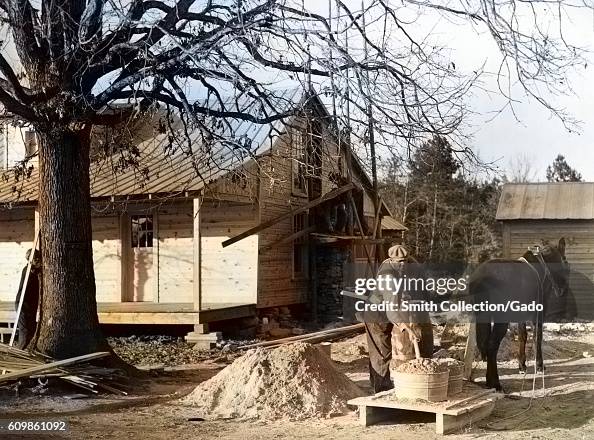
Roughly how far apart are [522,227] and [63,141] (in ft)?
14.4

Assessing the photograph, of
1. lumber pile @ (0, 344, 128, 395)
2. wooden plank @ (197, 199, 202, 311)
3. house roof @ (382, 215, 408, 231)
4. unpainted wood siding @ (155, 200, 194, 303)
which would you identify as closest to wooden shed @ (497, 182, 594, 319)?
house roof @ (382, 215, 408, 231)

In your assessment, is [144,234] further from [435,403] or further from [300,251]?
[435,403]

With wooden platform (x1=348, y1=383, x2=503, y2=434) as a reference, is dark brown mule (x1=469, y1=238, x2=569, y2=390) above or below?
above

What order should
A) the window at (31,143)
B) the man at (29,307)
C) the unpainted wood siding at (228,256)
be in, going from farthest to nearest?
the unpainted wood siding at (228,256) → the window at (31,143) → the man at (29,307)

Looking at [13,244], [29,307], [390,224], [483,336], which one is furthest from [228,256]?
[483,336]

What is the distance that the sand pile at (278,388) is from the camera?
6645mm

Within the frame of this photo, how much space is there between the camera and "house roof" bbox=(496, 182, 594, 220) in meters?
5.94

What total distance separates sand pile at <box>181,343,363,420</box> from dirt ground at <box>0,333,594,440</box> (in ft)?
0.58

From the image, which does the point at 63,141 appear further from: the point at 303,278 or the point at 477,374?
the point at 303,278

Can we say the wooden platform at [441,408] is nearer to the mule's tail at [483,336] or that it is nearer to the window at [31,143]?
the mule's tail at [483,336]

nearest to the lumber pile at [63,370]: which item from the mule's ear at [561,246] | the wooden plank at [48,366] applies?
the wooden plank at [48,366]

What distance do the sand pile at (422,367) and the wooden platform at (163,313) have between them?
5519 mm

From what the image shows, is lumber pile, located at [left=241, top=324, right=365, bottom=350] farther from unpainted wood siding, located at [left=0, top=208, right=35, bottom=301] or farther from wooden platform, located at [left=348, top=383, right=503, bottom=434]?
unpainted wood siding, located at [left=0, top=208, right=35, bottom=301]

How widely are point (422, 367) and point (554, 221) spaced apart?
66.7 inches
